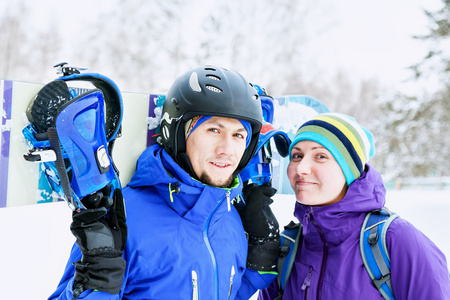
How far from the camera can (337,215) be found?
2193mm

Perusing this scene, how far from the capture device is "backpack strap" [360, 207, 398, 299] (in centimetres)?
196

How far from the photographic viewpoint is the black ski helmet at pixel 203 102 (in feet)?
6.93

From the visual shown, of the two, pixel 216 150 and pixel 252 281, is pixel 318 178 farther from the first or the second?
pixel 252 281

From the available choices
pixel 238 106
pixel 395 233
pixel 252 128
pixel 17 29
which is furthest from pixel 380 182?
pixel 17 29

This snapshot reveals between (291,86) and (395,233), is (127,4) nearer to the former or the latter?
(291,86)

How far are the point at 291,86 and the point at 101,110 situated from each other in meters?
18.2

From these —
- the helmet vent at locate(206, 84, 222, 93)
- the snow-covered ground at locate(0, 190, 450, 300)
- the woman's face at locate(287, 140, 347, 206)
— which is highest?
the helmet vent at locate(206, 84, 222, 93)

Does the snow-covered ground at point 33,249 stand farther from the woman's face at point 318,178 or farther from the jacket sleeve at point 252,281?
the woman's face at point 318,178

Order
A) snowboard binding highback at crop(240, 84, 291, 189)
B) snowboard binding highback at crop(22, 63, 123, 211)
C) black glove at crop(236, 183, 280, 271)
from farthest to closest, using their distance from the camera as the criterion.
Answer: snowboard binding highback at crop(240, 84, 291, 189) → black glove at crop(236, 183, 280, 271) → snowboard binding highback at crop(22, 63, 123, 211)

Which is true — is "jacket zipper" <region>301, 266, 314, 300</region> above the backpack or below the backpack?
below

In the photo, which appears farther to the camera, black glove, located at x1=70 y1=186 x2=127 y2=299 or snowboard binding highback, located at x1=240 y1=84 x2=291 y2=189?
snowboard binding highback, located at x1=240 y1=84 x2=291 y2=189

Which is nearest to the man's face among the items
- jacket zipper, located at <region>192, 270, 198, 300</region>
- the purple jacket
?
jacket zipper, located at <region>192, 270, 198, 300</region>

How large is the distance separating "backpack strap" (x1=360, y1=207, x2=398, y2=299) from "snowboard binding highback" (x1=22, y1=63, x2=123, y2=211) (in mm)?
1476

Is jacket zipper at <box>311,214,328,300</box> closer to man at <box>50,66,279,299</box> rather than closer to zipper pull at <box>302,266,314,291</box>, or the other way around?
zipper pull at <box>302,266,314,291</box>
